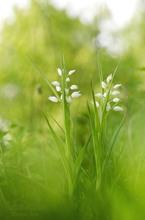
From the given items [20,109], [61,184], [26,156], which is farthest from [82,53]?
[61,184]

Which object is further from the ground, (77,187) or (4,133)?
(4,133)

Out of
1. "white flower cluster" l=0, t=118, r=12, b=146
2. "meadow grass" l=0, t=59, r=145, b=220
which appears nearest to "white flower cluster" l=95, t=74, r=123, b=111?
"meadow grass" l=0, t=59, r=145, b=220

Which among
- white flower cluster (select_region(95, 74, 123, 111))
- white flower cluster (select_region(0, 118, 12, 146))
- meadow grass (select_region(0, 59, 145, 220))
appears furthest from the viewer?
white flower cluster (select_region(0, 118, 12, 146))

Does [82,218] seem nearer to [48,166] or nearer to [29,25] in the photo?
[48,166]

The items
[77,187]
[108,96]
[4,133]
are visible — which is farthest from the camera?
[4,133]

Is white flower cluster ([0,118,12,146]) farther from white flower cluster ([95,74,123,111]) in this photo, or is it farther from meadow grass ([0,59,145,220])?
white flower cluster ([95,74,123,111])

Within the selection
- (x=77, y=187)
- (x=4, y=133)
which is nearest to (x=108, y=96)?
(x=77, y=187)

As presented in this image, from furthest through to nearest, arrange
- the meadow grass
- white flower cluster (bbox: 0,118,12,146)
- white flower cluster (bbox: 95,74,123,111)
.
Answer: white flower cluster (bbox: 0,118,12,146) → white flower cluster (bbox: 95,74,123,111) → the meadow grass

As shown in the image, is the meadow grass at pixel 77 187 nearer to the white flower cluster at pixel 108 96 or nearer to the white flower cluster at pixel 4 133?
the white flower cluster at pixel 108 96

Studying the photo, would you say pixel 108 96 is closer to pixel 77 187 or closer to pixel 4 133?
pixel 77 187

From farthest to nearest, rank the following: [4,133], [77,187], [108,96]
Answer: [4,133] < [108,96] < [77,187]

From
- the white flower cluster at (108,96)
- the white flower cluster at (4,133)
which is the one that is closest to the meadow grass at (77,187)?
the white flower cluster at (108,96)

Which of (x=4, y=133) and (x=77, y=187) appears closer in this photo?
(x=77, y=187)
